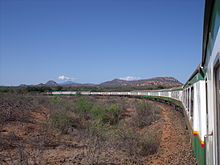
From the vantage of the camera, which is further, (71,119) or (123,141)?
(71,119)

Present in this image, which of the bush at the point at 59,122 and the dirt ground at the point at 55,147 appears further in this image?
the bush at the point at 59,122

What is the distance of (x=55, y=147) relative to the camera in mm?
10414

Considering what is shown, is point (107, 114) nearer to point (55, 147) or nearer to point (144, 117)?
point (144, 117)

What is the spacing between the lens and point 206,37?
327cm

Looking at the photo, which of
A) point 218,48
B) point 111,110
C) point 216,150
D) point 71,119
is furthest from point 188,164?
point 111,110

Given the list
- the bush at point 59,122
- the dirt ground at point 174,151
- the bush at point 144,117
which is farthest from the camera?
the bush at point 144,117

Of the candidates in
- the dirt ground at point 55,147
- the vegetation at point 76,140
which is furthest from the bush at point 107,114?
the dirt ground at point 55,147

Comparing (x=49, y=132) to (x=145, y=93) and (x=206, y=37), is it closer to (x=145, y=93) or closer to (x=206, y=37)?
(x=206, y=37)

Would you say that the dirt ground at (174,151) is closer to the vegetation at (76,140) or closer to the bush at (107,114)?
the vegetation at (76,140)

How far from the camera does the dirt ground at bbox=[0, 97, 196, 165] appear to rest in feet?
26.4

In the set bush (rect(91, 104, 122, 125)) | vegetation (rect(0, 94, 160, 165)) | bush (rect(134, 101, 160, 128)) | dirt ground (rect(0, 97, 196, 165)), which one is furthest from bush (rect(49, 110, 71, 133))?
bush (rect(134, 101, 160, 128))

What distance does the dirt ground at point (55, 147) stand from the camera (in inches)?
317

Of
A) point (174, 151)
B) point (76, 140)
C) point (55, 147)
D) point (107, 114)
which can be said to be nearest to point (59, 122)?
point (76, 140)

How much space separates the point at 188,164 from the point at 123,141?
299cm
